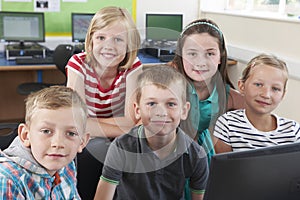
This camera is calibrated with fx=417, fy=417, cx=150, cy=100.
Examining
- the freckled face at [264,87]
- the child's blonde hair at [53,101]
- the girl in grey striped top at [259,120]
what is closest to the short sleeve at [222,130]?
the girl in grey striped top at [259,120]

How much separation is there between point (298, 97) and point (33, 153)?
2.58 metres

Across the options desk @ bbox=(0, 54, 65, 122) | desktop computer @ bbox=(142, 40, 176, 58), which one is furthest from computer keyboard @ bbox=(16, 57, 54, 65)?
desktop computer @ bbox=(142, 40, 176, 58)

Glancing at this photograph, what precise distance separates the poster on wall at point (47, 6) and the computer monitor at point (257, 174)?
3468 mm

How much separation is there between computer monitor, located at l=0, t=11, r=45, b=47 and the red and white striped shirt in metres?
2.39

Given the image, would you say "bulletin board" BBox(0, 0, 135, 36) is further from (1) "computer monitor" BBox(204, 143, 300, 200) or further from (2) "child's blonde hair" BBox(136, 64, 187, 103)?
(1) "computer monitor" BBox(204, 143, 300, 200)

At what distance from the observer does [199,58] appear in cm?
134

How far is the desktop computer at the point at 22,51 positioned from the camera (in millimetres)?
3619

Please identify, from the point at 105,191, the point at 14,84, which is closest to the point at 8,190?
the point at 105,191

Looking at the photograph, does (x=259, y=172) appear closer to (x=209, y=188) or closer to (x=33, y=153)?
(x=209, y=188)

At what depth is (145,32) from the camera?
4.59ft

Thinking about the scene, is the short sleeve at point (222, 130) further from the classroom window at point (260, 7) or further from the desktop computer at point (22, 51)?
the desktop computer at point (22, 51)

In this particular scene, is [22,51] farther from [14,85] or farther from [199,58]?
[199,58]

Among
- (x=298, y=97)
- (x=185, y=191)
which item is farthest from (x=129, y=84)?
(x=298, y=97)

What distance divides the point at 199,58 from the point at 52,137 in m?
0.54
